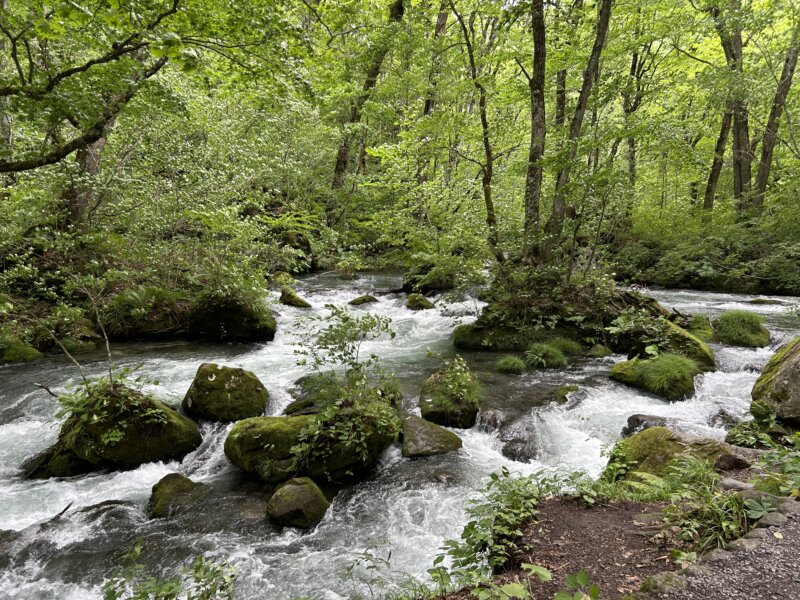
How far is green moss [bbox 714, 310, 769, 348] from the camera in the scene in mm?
9852

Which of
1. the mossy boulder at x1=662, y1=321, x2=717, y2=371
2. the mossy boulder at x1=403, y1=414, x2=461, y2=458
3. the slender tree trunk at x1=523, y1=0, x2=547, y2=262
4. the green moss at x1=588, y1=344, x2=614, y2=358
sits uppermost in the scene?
the slender tree trunk at x1=523, y1=0, x2=547, y2=262

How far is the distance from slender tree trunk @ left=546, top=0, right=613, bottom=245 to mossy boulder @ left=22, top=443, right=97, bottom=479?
35.1 ft

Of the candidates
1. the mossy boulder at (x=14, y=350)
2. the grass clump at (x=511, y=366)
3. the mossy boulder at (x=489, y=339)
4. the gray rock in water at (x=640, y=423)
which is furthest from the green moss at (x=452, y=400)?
the mossy boulder at (x=14, y=350)

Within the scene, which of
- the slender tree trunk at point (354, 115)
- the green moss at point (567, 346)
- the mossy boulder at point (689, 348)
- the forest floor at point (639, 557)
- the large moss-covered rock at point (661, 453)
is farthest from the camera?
the slender tree trunk at point (354, 115)

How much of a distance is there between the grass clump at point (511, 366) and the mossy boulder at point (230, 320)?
21.5ft

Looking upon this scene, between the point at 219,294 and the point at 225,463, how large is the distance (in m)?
6.30

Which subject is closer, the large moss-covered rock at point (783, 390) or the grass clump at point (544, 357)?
the large moss-covered rock at point (783, 390)

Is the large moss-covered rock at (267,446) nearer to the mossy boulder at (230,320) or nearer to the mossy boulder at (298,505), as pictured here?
the mossy boulder at (298,505)

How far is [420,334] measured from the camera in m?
13.0

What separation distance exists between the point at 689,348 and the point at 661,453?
5113mm

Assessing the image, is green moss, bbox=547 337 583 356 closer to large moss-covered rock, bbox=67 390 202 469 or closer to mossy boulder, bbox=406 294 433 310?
mossy boulder, bbox=406 294 433 310

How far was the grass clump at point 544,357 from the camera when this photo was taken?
9992mm

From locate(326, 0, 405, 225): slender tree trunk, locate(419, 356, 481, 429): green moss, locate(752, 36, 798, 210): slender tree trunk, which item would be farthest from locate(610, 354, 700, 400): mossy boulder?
locate(326, 0, 405, 225): slender tree trunk

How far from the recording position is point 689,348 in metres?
9.20
